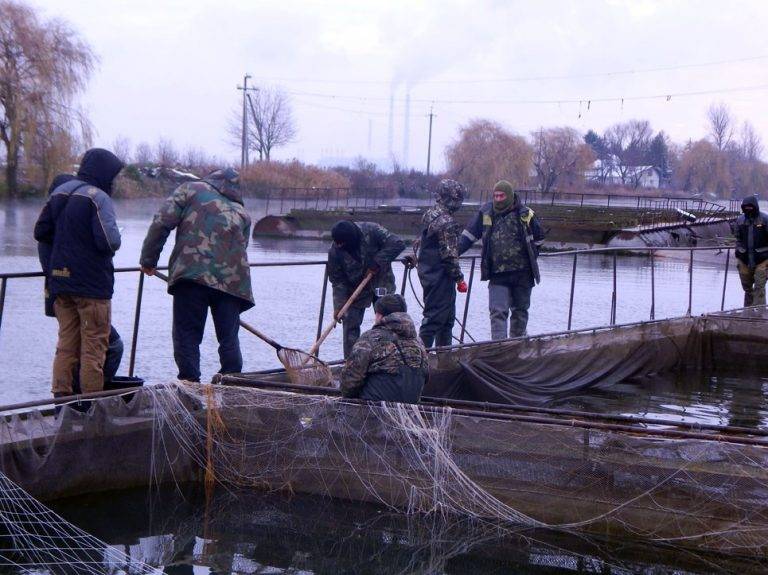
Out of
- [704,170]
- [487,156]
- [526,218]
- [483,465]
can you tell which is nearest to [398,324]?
[483,465]

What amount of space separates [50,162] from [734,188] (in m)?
97.5

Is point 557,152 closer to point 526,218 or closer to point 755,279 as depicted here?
point 755,279

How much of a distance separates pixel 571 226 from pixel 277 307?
91.8ft

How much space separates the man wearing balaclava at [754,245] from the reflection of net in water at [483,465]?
31.7ft

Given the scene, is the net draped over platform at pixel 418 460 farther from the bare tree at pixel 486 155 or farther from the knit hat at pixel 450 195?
the bare tree at pixel 486 155

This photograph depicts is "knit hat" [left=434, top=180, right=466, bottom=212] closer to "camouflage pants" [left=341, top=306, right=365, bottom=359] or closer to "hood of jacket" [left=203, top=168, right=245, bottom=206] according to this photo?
"camouflage pants" [left=341, top=306, right=365, bottom=359]

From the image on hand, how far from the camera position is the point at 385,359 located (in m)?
6.27

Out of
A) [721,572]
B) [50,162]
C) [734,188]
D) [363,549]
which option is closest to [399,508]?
[363,549]

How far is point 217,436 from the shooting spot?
659 cm

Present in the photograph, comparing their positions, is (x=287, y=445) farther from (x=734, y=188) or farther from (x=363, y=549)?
(x=734, y=188)

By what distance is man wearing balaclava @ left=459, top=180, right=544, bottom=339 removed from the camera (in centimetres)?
977

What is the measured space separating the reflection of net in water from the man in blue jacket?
649 mm

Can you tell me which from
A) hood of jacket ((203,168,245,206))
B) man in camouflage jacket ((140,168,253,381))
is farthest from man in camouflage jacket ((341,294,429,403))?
hood of jacket ((203,168,245,206))

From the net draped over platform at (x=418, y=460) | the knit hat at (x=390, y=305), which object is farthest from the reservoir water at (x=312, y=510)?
the knit hat at (x=390, y=305)
